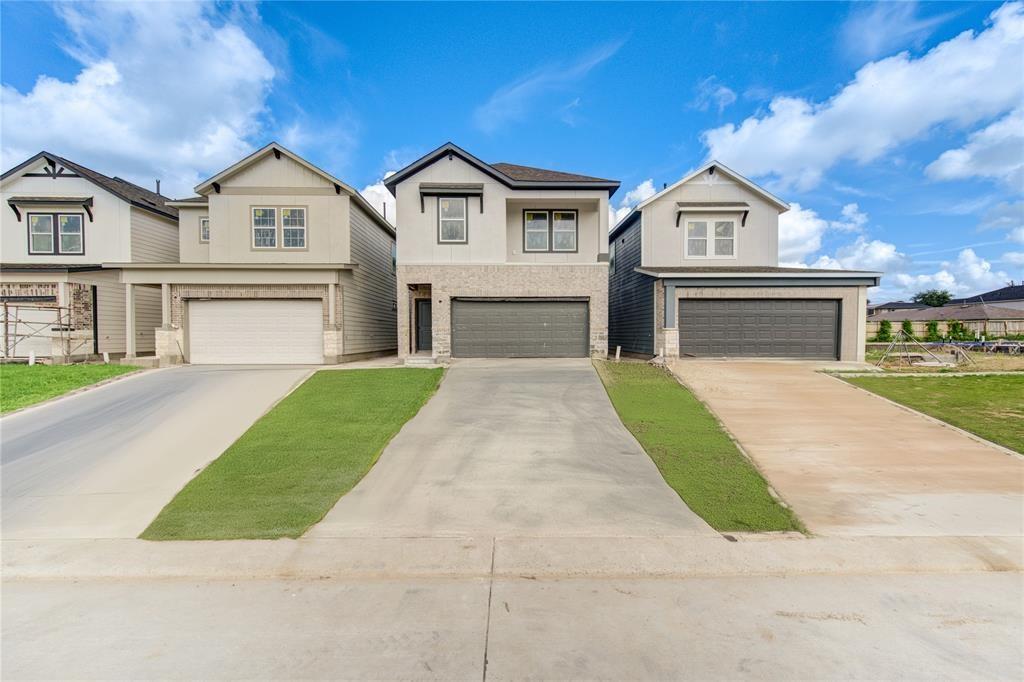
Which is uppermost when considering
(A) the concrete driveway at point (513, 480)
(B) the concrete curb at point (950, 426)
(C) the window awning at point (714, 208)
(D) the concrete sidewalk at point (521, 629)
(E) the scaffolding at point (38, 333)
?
(C) the window awning at point (714, 208)

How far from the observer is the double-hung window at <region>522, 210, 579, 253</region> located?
1728 cm

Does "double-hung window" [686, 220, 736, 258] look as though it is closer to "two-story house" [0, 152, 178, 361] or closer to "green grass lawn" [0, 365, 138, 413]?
"green grass lawn" [0, 365, 138, 413]

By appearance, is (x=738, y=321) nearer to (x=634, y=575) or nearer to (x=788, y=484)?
(x=788, y=484)

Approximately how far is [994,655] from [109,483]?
9051 millimetres

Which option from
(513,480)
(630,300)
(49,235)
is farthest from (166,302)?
(630,300)

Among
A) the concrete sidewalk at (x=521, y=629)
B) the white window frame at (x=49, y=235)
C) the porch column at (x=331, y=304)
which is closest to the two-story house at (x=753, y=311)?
the porch column at (x=331, y=304)

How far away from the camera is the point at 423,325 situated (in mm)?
20641

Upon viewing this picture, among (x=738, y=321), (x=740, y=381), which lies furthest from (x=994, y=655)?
(x=738, y=321)

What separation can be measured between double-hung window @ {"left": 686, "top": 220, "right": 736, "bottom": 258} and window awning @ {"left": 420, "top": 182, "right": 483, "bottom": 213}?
324 inches

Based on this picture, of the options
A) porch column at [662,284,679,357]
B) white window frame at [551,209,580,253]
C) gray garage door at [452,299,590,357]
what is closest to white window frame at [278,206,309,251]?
gray garage door at [452,299,590,357]

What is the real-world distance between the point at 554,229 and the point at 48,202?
19.2 meters

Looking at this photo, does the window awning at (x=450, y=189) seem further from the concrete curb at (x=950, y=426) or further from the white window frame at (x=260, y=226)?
the concrete curb at (x=950, y=426)

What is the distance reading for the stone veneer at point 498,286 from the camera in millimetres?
16344

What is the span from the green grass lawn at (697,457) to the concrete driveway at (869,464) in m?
0.33
